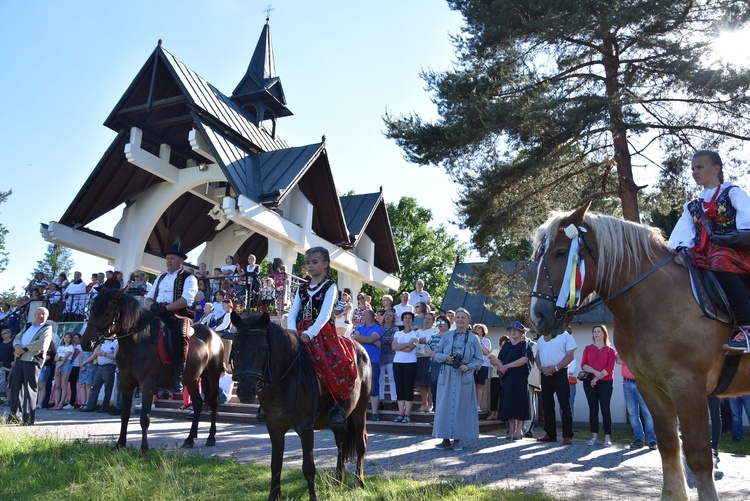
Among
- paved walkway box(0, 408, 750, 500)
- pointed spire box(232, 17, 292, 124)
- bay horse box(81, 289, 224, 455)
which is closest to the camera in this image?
paved walkway box(0, 408, 750, 500)

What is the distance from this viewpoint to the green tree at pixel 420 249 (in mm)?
44656

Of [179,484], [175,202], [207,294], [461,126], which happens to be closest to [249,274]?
[207,294]

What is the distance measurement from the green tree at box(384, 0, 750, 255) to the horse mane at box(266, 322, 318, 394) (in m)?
10.4

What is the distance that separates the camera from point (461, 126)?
15.6 metres

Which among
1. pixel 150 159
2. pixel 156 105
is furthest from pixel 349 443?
pixel 156 105

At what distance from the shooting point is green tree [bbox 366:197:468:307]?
44656mm

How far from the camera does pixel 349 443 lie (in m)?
6.18

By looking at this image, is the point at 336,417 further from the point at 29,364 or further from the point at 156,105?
the point at 156,105

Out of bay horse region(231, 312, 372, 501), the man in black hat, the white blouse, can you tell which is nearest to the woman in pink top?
the white blouse

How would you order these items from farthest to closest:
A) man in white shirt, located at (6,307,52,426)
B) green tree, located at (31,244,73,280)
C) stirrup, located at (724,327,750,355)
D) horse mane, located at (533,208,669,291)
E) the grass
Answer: green tree, located at (31,244,73,280)
man in white shirt, located at (6,307,52,426)
the grass
horse mane, located at (533,208,669,291)
stirrup, located at (724,327,750,355)

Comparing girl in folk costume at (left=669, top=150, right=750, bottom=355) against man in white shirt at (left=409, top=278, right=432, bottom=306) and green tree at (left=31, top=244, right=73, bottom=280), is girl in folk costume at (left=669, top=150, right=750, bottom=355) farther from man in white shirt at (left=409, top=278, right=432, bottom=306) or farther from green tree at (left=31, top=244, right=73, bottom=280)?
green tree at (left=31, top=244, right=73, bottom=280)

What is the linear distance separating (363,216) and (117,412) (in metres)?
14.7

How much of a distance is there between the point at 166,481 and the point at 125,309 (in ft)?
10.7

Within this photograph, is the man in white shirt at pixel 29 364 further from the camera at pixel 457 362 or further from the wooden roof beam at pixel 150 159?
the wooden roof beam at pixel 150 159
